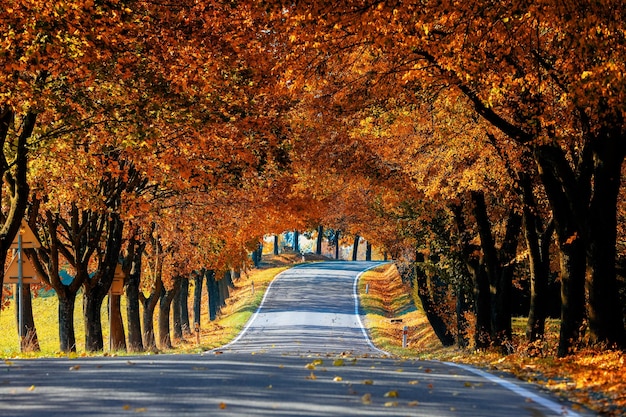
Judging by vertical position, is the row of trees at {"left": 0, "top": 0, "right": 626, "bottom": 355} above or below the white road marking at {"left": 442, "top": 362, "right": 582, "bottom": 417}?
above

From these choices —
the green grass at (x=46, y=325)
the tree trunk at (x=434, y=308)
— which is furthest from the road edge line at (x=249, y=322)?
the green grass at (x=46, y=325)

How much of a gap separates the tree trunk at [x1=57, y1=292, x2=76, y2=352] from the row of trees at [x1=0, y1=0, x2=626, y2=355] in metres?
0.06

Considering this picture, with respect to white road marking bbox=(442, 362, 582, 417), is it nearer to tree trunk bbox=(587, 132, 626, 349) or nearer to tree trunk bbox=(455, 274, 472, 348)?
tree trunk bbox=(587, 132, 626, 349)

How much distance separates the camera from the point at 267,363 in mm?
13297

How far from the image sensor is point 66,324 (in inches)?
1077

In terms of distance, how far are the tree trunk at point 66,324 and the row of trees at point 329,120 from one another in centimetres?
6

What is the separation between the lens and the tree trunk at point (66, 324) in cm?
2711

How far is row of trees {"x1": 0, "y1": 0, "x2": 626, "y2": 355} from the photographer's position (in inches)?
568

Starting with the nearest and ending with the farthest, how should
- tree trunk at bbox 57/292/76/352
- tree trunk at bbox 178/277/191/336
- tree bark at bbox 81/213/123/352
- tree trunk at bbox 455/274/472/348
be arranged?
1. tree trunk at bbox 57/292/76/352
2. tree bark at bbox 81/213/123/352
3. tree trunk at bbox 455/274/472/348
4. tree trunk at bbox 178/277/191/336

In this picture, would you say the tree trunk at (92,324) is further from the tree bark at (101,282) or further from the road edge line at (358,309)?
the road edge line at (358,309)

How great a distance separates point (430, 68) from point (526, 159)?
683 cm

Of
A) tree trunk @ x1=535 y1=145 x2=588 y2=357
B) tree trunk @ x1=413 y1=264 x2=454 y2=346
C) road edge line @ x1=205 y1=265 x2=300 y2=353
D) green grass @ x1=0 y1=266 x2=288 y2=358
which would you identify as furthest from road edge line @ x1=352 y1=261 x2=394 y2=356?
tree trunk @ x1=535 y1=145 x2=588 y2=357

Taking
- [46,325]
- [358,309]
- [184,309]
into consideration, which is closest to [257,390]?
[184,309]

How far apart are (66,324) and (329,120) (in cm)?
954
